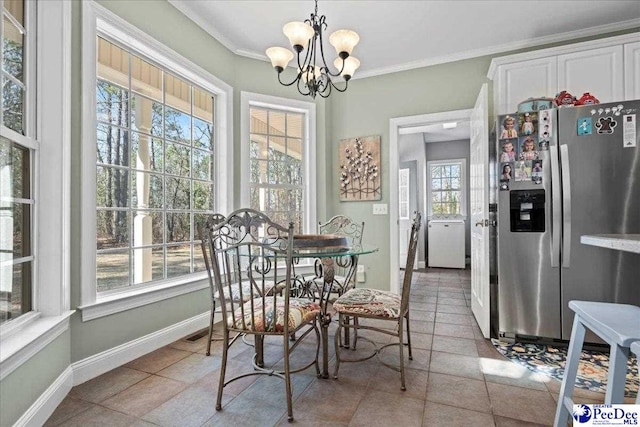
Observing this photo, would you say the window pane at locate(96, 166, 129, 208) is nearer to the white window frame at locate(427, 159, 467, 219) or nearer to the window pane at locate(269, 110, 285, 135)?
the window pane at locate(269, 110, 285, 135)

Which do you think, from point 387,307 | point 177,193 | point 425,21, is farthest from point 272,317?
point 425,21

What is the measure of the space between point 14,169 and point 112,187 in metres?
0.72

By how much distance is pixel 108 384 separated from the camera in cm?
189

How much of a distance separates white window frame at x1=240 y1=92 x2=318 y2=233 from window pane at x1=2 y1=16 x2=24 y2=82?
6.22ft

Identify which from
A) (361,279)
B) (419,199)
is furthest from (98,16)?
(419,199)

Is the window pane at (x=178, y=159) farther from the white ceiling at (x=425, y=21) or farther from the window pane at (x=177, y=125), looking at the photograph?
the white ceiling at (x=425, y=21)

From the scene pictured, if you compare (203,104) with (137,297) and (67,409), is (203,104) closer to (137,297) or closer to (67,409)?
(137,297)

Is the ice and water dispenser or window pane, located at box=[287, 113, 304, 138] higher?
window pane, located at box=[287, 113, 304, 138]

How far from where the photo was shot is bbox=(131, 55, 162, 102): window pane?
2.45 metres

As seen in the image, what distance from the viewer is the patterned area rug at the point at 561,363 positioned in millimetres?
1888

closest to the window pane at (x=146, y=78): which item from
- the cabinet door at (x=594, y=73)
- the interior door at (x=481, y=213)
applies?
the interior door at (x=481, y=213)

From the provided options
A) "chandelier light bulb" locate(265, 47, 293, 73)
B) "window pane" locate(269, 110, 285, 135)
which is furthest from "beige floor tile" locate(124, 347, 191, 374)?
"window pane" locate(269, 110, 285, 135)

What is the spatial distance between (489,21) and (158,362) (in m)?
3.85

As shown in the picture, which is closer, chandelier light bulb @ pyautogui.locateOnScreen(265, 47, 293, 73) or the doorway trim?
chandelier light bulb @ pyautogui.locateOnScreen(265, 47, 293, 73)
